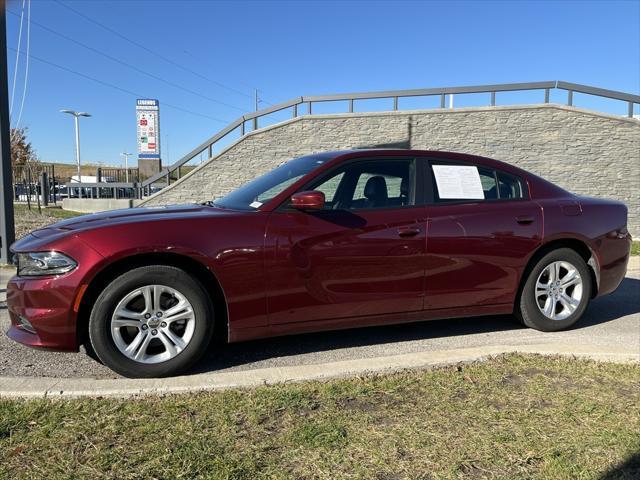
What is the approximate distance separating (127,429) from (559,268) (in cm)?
380

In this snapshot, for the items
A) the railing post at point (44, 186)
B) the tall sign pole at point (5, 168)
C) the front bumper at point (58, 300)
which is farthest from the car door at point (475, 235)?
the railing post at point (44, 186)

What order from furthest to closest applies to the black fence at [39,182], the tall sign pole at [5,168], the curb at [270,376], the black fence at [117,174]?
the black fence at [117,174] → the black fence at [39,182] → the tall sign pole at [5,168] → the curb at [270,376]

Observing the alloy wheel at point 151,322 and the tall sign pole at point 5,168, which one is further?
the tall sign pole at point 5,168

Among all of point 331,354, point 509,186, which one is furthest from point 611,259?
point 331,354

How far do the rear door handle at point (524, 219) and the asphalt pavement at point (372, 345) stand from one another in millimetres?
1025

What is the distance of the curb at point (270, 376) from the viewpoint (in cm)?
297

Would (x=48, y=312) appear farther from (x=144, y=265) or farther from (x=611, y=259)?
(x=611, y=259)

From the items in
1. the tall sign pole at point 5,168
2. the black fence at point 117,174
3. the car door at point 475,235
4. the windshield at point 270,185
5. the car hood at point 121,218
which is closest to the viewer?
the car hood at point 121,218

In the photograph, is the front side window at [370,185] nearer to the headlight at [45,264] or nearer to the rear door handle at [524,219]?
the rear door handle at [524,219]

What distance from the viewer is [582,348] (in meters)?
3.91

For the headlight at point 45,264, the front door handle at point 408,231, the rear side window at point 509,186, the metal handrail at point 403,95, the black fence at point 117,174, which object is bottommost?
the headlight at point 45,264

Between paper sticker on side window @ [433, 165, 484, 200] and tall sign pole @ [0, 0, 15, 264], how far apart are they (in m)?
6.80

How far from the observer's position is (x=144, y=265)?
334cm

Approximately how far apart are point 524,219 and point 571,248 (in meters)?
0.69
